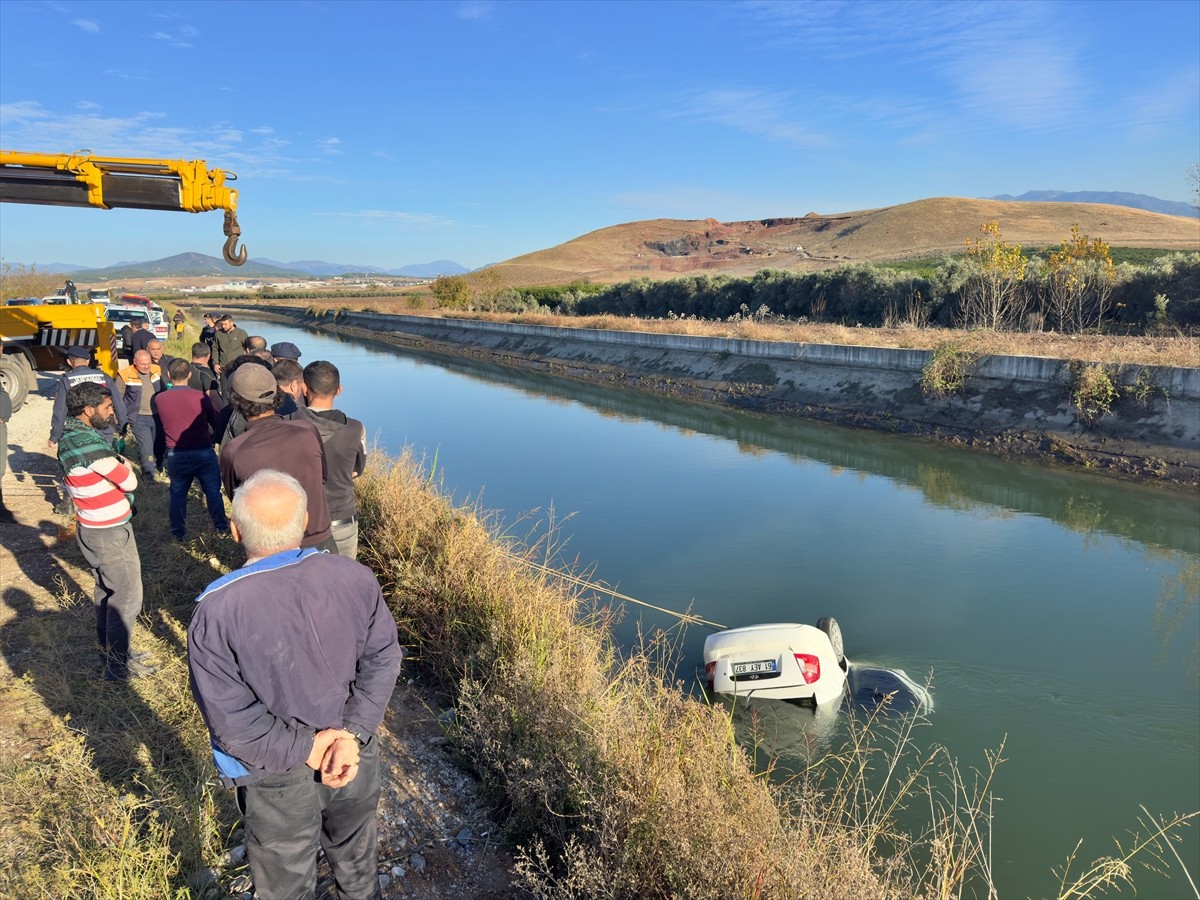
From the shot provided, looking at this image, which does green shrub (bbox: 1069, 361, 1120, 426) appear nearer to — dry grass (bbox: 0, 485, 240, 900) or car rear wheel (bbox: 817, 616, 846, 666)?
car rear wheel (bbox: 817, 616, 846, 666)

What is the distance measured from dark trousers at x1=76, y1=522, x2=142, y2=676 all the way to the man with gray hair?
3.06m

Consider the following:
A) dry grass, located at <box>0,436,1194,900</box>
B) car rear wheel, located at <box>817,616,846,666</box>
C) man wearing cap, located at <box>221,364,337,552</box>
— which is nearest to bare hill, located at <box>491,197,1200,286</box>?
car rear wheel, located at <box>817,616,846,666</box>

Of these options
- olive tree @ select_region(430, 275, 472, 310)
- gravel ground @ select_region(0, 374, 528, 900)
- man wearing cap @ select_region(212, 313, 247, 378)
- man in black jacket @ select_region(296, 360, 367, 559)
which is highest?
olive tree @ select_region(430, 275, 472, 310)

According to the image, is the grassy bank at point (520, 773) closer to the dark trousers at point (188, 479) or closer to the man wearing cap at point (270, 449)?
the dark trousers at point (188, 479)

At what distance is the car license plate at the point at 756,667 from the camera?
20.4ft

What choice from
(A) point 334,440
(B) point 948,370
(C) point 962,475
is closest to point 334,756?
(A) point 334,440

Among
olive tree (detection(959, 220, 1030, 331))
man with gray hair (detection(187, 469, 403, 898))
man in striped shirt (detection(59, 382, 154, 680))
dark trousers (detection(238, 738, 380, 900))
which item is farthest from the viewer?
olive tree (detection(959, 220, 1030, 331))

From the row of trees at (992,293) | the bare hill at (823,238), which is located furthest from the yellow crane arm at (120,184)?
the bare hill at (823,238)

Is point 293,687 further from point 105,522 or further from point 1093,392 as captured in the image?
point 1093,392

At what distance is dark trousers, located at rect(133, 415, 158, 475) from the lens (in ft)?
30.7

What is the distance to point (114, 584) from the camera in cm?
483

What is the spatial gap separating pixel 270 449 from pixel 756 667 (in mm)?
4266

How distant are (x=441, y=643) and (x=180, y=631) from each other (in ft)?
6.54

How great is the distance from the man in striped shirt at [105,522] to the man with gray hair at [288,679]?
2941 mm
